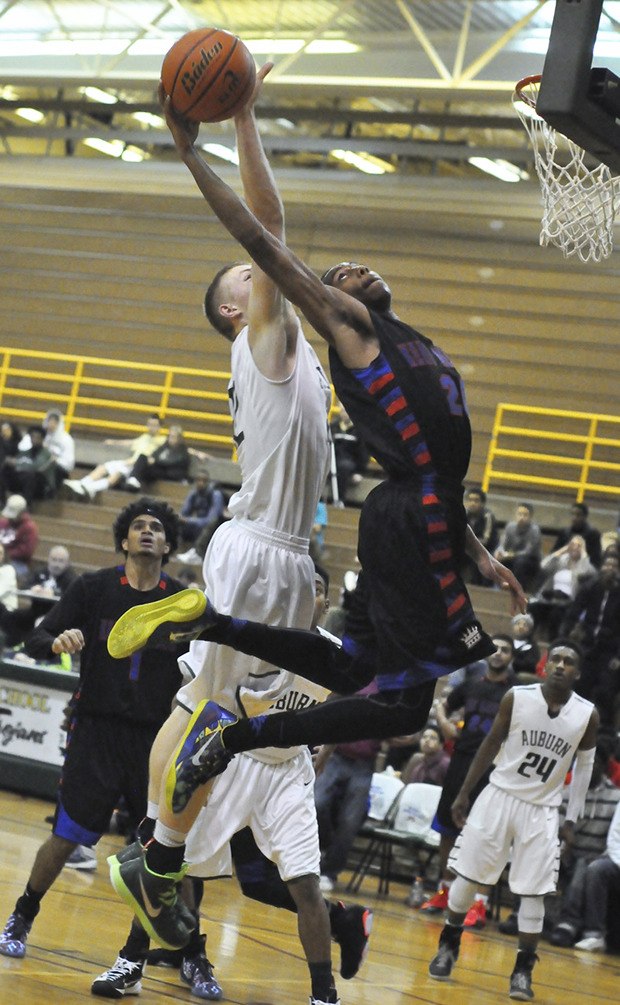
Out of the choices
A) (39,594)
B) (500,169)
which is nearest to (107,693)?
(39,594)

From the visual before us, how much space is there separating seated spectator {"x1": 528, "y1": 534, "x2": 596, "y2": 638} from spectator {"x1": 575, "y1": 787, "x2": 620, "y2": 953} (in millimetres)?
4338

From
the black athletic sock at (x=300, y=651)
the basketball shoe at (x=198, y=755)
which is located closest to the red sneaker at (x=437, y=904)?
the basketball shoe at (x=198, y=755)

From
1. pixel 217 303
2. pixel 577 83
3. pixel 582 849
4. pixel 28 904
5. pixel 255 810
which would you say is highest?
pixel 577 83

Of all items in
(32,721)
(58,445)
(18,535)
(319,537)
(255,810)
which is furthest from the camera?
(58,445)

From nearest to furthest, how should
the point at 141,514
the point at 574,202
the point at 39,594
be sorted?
1. the point at 141,514
2. the point at 574,202
3. the point at 39,594

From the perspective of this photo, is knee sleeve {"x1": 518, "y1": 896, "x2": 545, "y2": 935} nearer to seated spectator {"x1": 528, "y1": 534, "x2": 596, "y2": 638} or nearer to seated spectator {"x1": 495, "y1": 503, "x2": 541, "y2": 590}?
seated spectator {"x1": 528, "y1": 534, "x2": 596, "y2": 638}

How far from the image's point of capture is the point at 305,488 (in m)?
5.62

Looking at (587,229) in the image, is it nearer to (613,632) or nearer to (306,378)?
(306,378)

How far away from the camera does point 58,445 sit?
2097 cm

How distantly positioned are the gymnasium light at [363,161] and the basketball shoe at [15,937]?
17651mm

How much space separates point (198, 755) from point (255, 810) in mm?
1223

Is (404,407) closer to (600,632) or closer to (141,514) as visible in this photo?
(141,514)

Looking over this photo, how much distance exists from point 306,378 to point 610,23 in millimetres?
2177

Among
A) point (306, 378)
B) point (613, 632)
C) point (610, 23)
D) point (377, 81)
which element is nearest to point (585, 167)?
point (610, 23)
